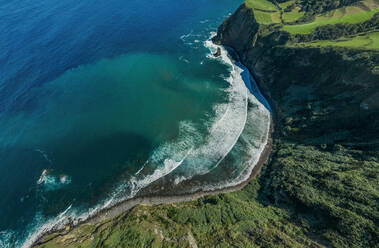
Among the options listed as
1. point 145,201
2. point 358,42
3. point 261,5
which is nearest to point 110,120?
point 145,201

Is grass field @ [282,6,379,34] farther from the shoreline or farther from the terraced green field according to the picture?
the shoreline

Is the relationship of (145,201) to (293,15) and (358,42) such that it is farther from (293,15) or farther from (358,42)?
(293,15)

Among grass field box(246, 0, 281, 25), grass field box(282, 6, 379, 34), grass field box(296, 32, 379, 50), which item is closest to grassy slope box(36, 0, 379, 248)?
grass field box(296, 32, 379, 50)

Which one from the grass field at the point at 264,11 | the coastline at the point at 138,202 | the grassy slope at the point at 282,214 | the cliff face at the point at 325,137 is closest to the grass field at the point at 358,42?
the cliff face at the point at 325,137

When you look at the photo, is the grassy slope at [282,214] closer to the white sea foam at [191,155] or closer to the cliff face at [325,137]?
the cliff face at [325,137]

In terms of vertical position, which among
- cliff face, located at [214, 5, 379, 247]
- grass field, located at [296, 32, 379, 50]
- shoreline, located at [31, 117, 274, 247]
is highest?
grass field, located at [296, 32, 379, 50]

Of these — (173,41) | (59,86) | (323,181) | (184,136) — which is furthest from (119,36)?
(323,181)
